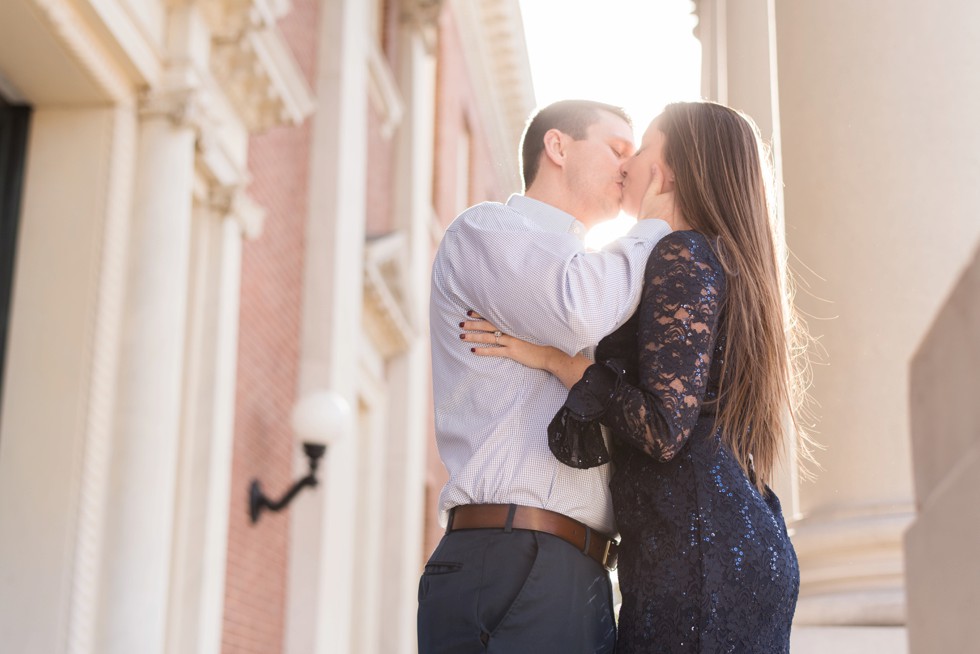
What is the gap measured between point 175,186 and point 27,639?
7.54ft

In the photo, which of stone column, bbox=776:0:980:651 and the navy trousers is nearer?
the navy trousers

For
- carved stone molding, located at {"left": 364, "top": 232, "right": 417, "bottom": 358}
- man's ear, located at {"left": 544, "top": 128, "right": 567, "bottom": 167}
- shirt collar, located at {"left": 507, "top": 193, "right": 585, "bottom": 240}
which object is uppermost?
carved stone molding, located at {"left": 364, "top": 232, "right": 417, "bottom": 358}

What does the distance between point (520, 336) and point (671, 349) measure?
37 centimetres

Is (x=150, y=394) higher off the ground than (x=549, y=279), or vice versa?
(x=150, y=394)

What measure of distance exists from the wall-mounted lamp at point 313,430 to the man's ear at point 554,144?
496cm

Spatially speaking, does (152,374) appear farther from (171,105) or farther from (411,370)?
(411,370)

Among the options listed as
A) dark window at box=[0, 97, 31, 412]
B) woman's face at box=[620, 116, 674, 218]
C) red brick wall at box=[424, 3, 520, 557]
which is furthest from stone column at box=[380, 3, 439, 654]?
woman's face at box=[620, 116, 674, 218]

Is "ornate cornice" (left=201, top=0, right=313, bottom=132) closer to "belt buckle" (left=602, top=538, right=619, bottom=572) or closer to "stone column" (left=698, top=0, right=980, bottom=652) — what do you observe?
"stone column" (left=698, top=0, right=980, bottom=652)

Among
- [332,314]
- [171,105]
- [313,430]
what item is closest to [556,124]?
[171,105]

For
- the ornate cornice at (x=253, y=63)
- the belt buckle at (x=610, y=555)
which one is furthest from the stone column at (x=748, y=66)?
the ornate cornice at (x=253, y=63)

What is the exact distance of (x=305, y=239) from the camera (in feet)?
32.2

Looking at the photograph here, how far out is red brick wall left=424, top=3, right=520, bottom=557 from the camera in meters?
15.4

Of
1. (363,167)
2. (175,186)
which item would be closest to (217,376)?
(175,186)

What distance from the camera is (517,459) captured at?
8.63 ft
